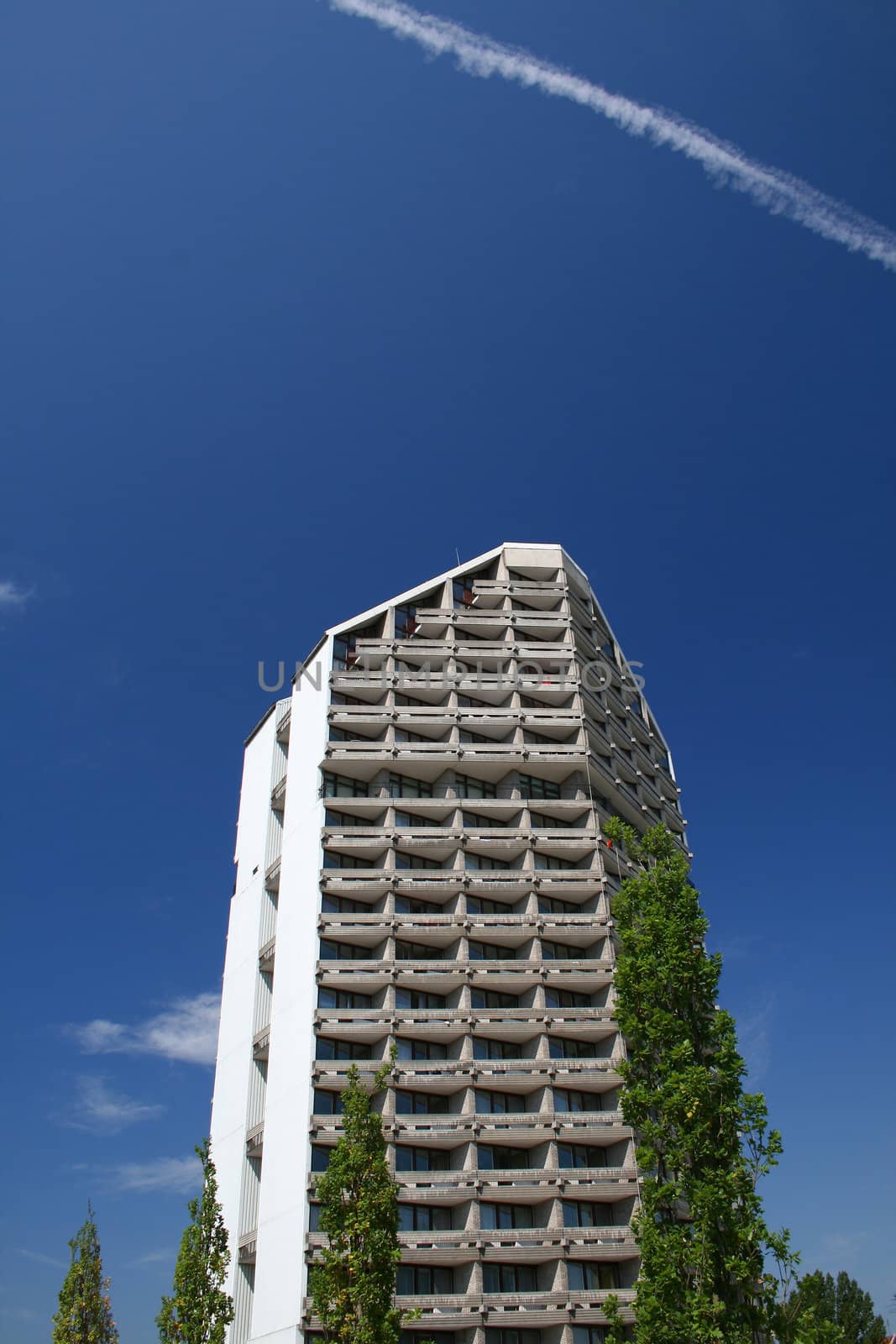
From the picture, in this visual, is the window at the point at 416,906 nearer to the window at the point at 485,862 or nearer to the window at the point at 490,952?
the window at the point at 490,952

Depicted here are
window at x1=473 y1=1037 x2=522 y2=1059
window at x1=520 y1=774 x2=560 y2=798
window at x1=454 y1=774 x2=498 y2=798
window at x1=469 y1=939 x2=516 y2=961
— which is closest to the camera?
window at x1=473 y1=1037 x2=522 y2=1059

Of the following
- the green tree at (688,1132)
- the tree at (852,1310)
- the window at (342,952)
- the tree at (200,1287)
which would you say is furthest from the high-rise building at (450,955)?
the tree at (852,1310)

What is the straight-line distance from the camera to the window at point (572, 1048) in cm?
5028

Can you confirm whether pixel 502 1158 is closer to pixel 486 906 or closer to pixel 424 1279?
pixel 424 1279

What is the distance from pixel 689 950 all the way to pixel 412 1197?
17.0m

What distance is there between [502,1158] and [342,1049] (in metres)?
9.27

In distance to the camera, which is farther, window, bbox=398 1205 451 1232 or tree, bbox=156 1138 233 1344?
window, bbox=398 1205 451 1232

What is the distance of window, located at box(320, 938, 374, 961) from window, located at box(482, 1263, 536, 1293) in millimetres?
15245

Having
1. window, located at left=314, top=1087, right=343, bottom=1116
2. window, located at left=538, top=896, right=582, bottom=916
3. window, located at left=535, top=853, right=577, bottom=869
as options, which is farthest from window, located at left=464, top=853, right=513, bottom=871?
window, located at left=314, top=1087, right=343, bottom=1116

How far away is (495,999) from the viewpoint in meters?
51.0

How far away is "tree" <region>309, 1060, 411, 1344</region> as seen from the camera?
107 feet

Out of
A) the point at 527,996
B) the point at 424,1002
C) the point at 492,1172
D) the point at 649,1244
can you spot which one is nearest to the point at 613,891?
the point at 527,996

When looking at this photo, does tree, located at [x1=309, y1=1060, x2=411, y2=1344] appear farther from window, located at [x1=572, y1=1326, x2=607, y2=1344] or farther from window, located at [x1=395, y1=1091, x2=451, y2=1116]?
window, located at [x1=572, y1=1326, x2=607, y2=1344]

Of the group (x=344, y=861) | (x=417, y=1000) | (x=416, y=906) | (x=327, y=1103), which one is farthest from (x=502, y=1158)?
(x=344, y=861)
